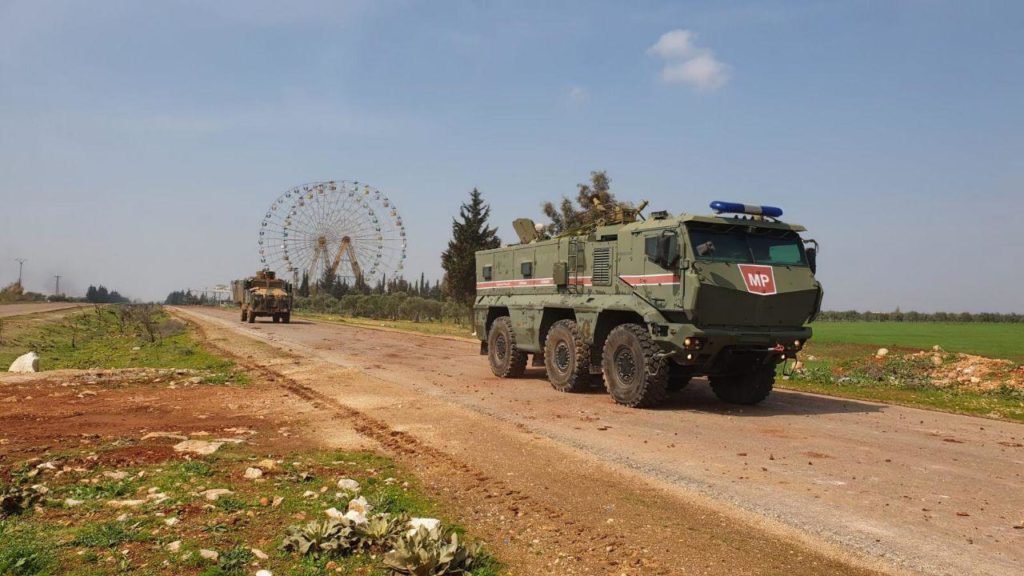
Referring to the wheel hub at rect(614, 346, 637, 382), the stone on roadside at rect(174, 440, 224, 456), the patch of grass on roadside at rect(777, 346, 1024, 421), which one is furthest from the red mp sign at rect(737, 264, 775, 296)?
the stone on roadside at rect(174, 440, 224, 456)

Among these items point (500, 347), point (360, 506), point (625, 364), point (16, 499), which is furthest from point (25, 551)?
point (500, 347)

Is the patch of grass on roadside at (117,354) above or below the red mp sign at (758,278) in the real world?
below

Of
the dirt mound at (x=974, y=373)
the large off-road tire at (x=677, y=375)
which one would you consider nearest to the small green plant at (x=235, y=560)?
the large off-road tire at (x=677, y=375)

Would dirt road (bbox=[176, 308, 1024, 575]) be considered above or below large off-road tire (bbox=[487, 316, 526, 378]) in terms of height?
below

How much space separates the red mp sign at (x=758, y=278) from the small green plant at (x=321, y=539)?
831 cm

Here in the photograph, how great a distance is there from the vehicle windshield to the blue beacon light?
0.36 metres

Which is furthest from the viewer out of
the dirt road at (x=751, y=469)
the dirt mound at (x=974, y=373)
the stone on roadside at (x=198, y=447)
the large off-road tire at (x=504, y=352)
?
the dirt mound at (x=974, y=373)

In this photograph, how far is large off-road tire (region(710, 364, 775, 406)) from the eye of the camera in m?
12.2

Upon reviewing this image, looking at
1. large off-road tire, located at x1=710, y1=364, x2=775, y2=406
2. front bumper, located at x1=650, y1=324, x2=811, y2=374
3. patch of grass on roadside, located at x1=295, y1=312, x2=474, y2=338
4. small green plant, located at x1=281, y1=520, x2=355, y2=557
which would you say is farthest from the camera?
patch of grass on roadside, located at x1=295, y1=312, x2=474, y2=338

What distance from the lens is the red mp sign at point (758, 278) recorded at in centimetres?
1129

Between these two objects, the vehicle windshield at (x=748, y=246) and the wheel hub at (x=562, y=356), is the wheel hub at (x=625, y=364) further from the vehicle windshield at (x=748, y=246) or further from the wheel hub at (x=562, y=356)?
the vehicle windshield at (x=748, y=246)

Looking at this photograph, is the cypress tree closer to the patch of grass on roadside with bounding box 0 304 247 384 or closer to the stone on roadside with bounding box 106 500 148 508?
the patch of grass on roadside with bounding box 0 304 247 384

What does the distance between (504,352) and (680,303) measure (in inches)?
235

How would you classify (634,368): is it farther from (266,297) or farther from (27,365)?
(266,297)
